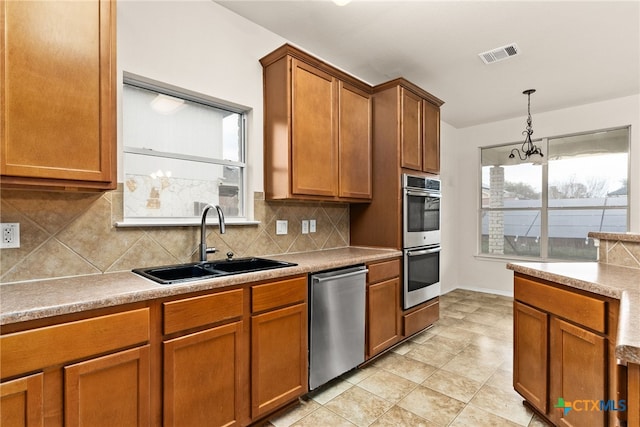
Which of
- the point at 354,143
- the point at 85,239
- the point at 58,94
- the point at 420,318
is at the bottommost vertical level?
the point at 420,318

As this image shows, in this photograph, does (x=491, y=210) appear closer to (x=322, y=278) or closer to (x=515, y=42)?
(x=515, y=42)

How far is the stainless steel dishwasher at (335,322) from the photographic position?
2.13 metres

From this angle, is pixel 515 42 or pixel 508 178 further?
pixel 508 178

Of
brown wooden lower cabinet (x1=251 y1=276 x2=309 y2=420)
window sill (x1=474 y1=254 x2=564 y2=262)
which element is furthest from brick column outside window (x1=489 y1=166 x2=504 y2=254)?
brown wooden lower cabinet (x1=251 y1=276 x2=309 y2=420)

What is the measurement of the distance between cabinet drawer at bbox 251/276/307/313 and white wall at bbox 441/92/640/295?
375 cm

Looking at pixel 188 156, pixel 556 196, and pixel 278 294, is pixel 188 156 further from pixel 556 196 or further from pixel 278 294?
pixel 556 196

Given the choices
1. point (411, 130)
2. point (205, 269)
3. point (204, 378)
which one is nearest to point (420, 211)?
point (411, 130)

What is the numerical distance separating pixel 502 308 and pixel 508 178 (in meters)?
2.12

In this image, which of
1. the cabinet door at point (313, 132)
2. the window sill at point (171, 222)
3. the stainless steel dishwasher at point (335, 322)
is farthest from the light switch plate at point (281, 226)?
the stainless steel dishwasher at point (335, 322)

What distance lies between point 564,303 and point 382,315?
1365mm

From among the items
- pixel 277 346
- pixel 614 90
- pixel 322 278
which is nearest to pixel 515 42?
pixel 614 90

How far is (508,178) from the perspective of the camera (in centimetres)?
507

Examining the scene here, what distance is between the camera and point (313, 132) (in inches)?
102

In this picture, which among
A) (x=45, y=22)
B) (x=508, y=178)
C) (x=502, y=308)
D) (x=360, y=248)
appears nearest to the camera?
(x=45, y=22)
